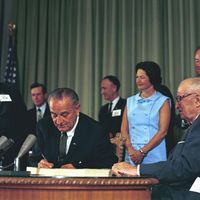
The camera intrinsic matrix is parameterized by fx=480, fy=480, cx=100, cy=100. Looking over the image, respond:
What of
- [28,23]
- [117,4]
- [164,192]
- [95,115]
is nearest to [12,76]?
[28,23]

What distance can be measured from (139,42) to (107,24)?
0.63 meters

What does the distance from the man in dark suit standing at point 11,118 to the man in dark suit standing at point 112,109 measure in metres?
0.99

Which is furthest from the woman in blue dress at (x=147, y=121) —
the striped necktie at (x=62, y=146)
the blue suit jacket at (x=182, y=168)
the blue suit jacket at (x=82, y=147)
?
Result: the blue suit jacket at (x=182, y=168)

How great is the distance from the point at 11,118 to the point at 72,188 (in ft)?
9.48

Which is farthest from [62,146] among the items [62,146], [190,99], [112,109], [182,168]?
[112,109]

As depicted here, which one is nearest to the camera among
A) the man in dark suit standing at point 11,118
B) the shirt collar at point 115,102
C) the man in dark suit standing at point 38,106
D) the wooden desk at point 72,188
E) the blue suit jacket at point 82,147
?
the wooden desk at point 72,188

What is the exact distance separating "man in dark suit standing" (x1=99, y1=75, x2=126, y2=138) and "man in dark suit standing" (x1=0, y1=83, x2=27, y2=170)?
0.99 meters

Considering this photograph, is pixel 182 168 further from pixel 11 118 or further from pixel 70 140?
pixel 11 118

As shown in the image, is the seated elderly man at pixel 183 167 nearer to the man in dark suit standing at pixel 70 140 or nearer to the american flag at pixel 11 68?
the man in dark suit standing at pixel 70 140

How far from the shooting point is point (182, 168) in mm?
2244

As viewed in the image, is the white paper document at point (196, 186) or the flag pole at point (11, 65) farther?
the flag pole at point (11, 65)

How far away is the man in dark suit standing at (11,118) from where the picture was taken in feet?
15.3

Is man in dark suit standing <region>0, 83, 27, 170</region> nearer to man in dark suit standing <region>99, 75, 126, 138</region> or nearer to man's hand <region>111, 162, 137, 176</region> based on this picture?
man in dark suit standing <region>99, 75, 126, 138</region>

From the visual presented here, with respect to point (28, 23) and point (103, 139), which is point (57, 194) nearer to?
point (103, 139)
